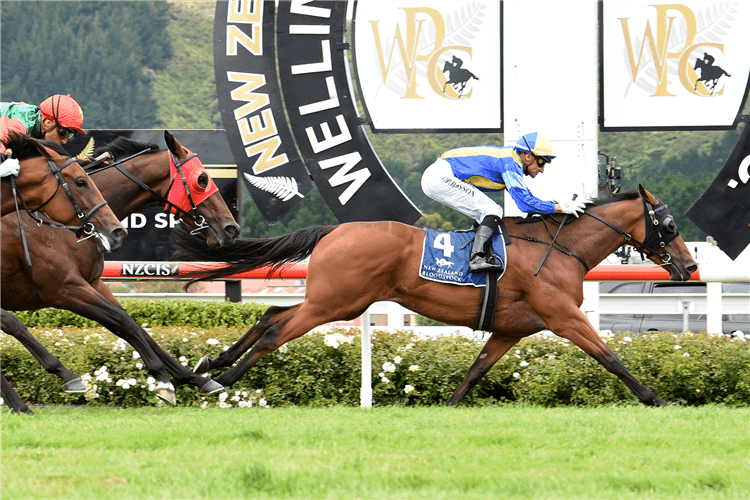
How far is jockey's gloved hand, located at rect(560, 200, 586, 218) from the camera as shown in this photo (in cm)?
513

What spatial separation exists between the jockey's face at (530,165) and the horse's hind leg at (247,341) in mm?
1689

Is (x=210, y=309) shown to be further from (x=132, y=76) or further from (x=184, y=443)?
(x=132, y=76)

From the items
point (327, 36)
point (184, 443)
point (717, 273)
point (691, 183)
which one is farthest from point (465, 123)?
point (691, 183)

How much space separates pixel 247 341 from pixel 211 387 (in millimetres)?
370

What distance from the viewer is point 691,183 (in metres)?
31.8

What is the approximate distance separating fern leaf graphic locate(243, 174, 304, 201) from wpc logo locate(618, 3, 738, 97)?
10.0 feet

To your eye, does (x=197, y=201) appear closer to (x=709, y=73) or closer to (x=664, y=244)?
(x=664, y=244)

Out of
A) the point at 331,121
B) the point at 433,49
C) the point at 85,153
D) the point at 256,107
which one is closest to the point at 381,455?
the point at 331,121

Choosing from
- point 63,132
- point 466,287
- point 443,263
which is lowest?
point 466,287

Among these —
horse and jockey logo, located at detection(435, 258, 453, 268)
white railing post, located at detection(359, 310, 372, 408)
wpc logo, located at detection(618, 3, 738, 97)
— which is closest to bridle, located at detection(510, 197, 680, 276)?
horse and jockey logo, located at detection(435, 258, 453, 268)

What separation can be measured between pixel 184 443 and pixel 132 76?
148ft

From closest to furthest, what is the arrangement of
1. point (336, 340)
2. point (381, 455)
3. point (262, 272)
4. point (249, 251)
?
point (381, 455) < point (249, 251) < point (336, 340) < point (262, 272)

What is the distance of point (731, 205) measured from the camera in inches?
270

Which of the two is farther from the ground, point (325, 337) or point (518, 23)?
point (518, 23)
